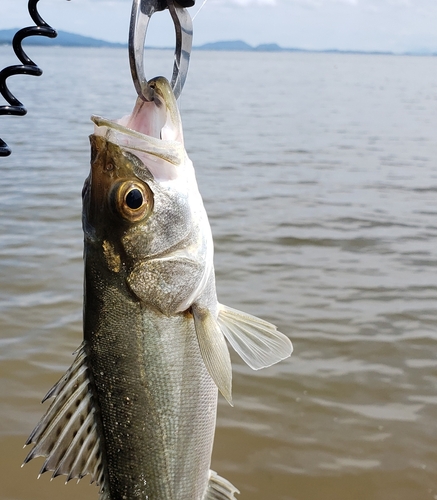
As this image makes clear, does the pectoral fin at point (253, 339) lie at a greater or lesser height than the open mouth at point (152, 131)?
lesser

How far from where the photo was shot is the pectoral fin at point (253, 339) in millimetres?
2230

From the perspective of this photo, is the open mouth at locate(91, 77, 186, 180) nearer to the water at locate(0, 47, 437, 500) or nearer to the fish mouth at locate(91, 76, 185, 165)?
the fish mouth at locate(91, 76, 185, 165)

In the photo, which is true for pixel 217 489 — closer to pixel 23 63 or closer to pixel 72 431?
pixel 72 431

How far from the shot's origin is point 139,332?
2.00 meters

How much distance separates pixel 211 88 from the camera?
35062 millimetres

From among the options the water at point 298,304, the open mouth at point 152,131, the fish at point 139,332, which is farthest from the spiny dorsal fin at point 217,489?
the water at point 298,304

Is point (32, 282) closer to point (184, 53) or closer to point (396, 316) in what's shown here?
point (396, 316)

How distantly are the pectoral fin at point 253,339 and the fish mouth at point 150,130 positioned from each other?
23.6 inches

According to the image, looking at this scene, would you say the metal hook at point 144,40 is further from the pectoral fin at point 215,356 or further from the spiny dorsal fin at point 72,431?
the spiny dorsal fin at point 72,431

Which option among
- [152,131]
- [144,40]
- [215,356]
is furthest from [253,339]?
[144,40]

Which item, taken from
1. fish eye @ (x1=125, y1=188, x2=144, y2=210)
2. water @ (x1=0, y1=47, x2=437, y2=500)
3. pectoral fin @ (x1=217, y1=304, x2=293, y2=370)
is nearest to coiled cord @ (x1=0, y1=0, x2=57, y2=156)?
fish eye @ (x1=125, y1=188, x2=144, y2=210)

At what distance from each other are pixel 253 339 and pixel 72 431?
0.68 m

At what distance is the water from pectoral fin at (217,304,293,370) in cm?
209

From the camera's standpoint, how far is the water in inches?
167
